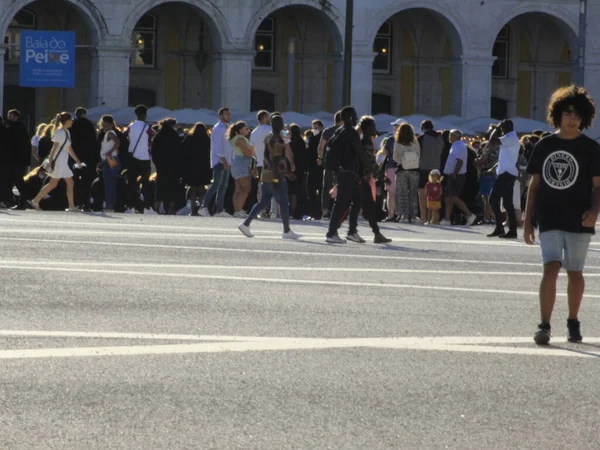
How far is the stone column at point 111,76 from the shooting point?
160 ft

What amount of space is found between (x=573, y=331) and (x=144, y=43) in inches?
1827

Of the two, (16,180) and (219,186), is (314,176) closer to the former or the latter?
(219,186)

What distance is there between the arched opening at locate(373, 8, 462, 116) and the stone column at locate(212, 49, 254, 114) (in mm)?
9033

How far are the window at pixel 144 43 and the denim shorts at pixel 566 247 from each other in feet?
150

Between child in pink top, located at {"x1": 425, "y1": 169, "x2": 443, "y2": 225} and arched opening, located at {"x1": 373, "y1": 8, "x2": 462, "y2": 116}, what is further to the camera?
arched opening, located at {"x1": 373, "y1": 8, "x2": 462, "y2": 116}

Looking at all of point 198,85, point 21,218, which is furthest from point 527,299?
point 198,85

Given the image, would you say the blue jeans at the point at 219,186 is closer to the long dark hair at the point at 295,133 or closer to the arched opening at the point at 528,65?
the long dark hair at the point at 295,133

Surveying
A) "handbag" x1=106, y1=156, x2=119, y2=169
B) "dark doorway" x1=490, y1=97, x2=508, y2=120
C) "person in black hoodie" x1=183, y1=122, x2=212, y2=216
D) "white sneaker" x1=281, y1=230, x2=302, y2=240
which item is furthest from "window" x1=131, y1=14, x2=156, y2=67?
"white sneaker" x1=281, y1=230, x2=302, y2=240

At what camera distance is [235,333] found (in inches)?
417

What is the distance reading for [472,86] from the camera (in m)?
A: 53.8

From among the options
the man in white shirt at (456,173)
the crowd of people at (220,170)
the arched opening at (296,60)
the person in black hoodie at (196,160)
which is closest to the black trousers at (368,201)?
the crowd of people at (220,170)

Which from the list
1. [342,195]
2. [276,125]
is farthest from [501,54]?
[342,195]

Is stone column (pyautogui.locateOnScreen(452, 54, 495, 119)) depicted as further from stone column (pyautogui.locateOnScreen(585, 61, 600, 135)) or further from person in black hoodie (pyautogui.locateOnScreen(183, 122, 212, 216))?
person in black hoodie (pyautogui.locateOnScreen(183, 122, 212, 216))

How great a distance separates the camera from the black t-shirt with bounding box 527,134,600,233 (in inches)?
421
